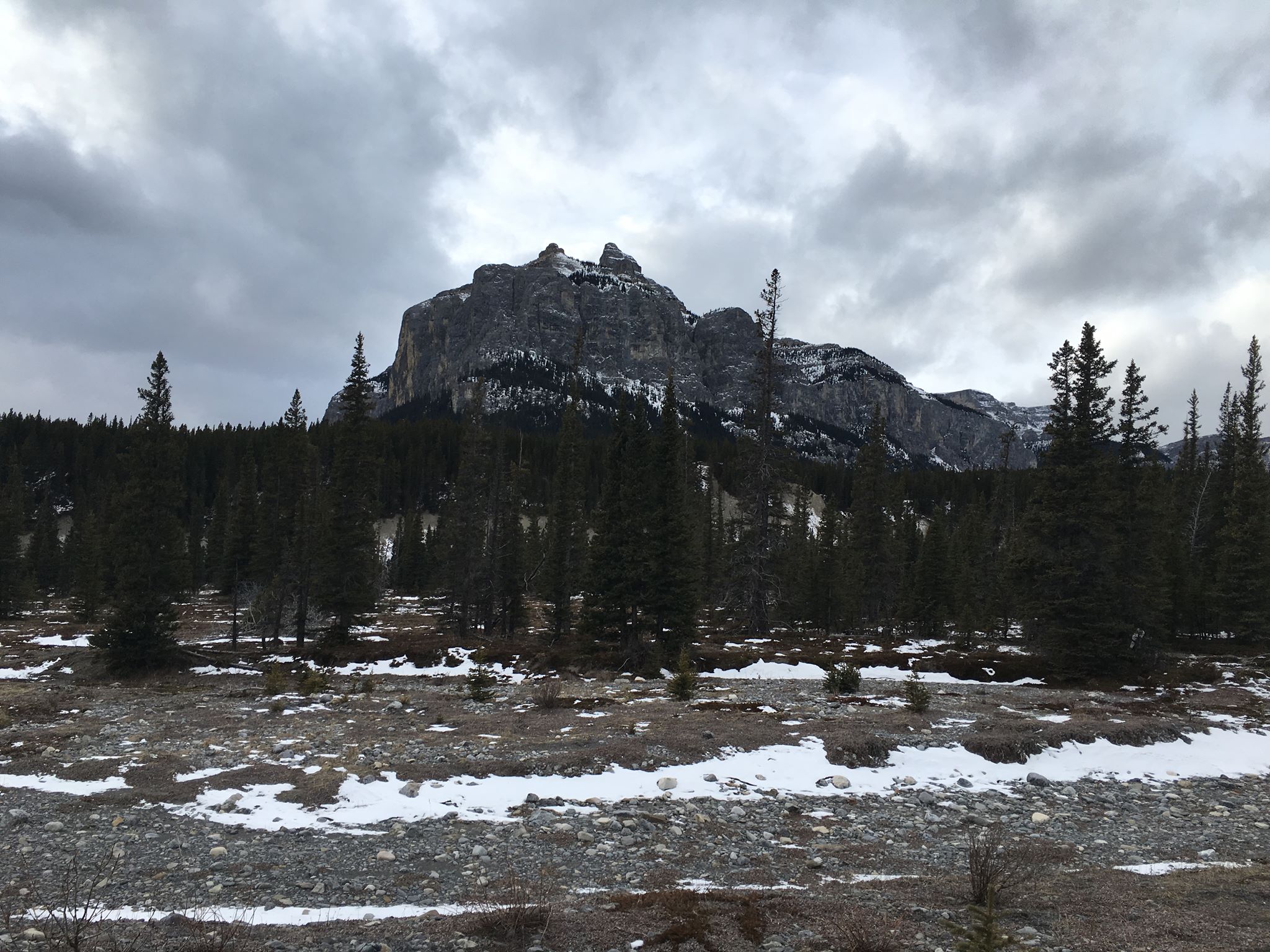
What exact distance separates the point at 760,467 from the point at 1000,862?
29121 millimetres

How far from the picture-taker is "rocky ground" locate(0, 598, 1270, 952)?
6434 mm

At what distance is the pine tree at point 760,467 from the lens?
36375mm

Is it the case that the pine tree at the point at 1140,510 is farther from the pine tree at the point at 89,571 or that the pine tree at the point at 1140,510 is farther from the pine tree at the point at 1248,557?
the pine tree at the point at 89,571

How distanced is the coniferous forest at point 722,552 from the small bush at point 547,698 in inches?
310

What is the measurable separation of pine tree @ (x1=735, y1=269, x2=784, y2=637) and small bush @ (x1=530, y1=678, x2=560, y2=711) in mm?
17780

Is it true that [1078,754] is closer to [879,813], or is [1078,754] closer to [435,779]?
[879,813]

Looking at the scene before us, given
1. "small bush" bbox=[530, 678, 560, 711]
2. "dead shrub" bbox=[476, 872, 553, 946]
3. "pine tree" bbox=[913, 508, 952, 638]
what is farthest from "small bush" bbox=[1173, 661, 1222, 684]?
"dead shrub" bbox=[476, 872, 553, 946]

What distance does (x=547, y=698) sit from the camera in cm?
1934

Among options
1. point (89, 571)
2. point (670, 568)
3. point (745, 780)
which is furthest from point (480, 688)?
point (89, 571)

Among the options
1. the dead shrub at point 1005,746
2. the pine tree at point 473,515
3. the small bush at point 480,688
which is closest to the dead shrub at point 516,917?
the dead shrub at point 1005,746

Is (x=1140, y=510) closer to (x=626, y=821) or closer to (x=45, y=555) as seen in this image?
(x=626, y=821)

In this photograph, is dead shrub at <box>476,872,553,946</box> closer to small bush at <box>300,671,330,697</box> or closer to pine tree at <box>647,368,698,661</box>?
small bush at <box>300,671,330,697</box>

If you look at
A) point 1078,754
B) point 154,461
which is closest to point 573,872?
point 1078,754

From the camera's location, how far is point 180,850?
346 inches
